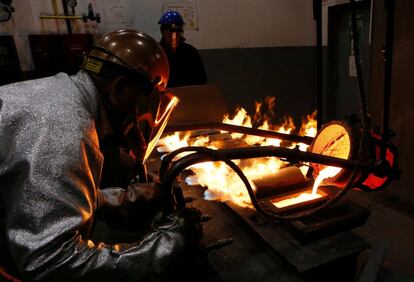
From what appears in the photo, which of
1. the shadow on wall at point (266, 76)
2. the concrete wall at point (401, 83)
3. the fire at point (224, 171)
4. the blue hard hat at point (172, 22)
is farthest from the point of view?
the shadow on wall at point (266, 76)

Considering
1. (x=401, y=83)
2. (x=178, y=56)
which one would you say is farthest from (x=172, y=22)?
(x=401, y=83)

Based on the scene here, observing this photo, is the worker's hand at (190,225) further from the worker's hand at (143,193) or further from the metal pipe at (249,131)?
Result: the metal pipe at (249,131)

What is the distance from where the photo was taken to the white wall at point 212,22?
403cm

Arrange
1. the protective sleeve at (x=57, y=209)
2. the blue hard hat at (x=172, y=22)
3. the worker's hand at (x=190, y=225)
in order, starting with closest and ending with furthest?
the protective sleeve at (x=57, y=209), the worker's hand at (x=190, y=225), the blue hard hat at (x=172, y=22)

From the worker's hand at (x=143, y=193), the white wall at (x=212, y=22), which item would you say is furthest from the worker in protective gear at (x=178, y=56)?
the worker's hand at (x=143, y=193)

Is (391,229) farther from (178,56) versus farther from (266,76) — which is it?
(266,76)

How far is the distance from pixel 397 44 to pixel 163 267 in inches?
120

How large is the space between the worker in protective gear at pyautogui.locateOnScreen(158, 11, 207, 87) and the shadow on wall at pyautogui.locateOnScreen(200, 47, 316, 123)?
1050mm

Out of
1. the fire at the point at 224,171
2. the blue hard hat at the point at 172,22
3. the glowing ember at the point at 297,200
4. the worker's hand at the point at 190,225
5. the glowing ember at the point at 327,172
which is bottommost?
the fire at the point at 224,171

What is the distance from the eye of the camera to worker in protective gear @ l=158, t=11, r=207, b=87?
12.6 feet

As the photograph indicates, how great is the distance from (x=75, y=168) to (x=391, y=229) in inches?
119

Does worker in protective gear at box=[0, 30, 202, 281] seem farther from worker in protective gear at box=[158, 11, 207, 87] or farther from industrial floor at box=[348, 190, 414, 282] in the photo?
worker in protective gear at box=[158, 11, 207, 87]

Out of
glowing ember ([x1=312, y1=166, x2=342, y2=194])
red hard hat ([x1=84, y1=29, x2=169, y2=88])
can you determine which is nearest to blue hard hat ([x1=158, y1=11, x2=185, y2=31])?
red hard hat ([x1=84, y1=29, x2=169, y2=88])

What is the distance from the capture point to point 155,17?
182 inches
